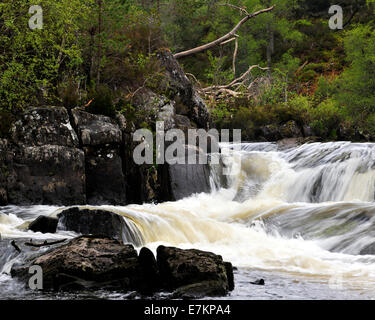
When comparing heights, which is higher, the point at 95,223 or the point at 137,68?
the point at 137,68

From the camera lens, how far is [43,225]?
887cm

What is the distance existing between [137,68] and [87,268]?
11.6 metres

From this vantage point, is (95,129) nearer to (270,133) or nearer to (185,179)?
(185,179)

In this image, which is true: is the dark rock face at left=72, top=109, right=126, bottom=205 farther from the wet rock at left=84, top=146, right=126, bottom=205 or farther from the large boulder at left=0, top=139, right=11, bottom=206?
the large boulder at left=0, top=139, right=11, bottom=206

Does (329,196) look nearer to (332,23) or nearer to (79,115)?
(79,115)

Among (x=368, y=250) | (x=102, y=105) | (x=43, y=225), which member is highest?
(x=102, y=105)

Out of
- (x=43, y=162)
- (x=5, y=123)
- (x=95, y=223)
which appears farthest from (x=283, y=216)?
(x=5, y=123)

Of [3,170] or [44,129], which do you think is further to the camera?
[44,129]

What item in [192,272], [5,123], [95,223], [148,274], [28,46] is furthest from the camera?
[28,46]

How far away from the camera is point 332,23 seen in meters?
41.5

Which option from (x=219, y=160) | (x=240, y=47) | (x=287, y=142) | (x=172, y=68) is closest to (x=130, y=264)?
(x=219, y=160)

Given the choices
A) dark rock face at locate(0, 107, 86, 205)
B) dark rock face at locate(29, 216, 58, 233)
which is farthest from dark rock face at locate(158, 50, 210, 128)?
dark rock face at locate(29, 216, 58, 233)

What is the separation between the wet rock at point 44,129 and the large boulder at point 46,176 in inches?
6.7
